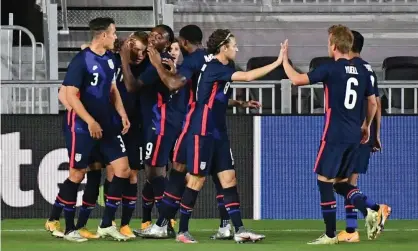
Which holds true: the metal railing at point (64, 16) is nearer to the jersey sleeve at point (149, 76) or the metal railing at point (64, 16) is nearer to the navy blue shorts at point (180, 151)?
the jersey sleeve at point (149, 76)

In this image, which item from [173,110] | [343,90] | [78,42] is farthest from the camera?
[78,42]

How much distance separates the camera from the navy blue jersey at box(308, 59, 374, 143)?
39.6 feet

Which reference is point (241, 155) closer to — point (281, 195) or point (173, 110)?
point (281, 195)

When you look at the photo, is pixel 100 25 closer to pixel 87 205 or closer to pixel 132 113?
pixel 132 113

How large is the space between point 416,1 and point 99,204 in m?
7.05

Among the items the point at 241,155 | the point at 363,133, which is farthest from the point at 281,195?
the point at 363,133

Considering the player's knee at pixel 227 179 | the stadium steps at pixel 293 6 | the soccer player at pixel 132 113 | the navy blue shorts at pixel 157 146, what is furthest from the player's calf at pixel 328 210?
the stadium steps at pixel 293 6

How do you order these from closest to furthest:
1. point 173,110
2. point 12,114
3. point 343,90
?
1. point 343,90
2. point 173,110
3. point 12,114

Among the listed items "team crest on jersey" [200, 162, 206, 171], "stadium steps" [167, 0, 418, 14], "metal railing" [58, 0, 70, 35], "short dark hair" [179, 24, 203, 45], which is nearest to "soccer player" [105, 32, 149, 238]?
"short dark hair" [179, 24, 203, 45]

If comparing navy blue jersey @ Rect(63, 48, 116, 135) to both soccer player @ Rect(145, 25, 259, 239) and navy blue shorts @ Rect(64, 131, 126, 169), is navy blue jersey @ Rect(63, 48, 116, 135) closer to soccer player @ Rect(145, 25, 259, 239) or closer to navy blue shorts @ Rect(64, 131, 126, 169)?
navy blue shorts @ Rect(64, 131, 126, 169)

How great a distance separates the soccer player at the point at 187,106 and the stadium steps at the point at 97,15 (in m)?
6.83

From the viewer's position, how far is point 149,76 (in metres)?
12.9

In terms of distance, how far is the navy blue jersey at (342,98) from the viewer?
12.1m

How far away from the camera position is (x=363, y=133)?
12.6 metres
